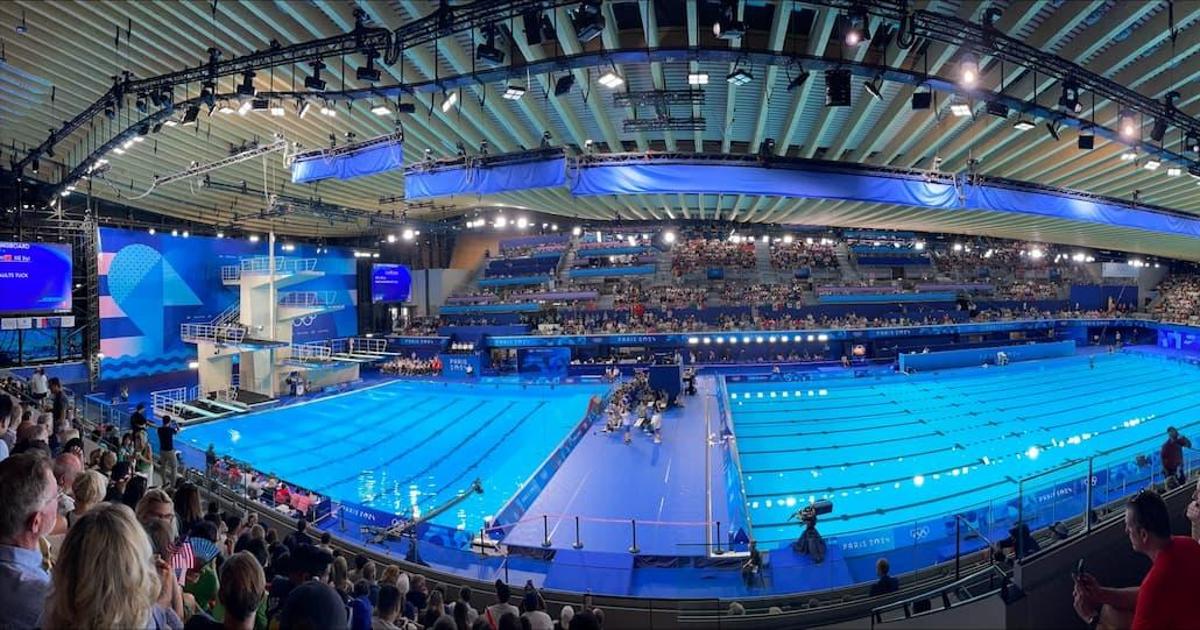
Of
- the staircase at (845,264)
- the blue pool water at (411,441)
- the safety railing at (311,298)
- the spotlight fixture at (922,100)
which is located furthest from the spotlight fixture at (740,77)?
the staircase at (845,264)

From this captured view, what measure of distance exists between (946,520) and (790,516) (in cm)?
387

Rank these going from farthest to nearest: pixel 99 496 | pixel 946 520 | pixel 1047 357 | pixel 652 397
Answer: pixel 1047 357
pixel 652 397
pixel 946 520
pixel 99 496

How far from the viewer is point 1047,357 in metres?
27.4

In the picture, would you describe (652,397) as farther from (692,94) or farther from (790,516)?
(692,94)

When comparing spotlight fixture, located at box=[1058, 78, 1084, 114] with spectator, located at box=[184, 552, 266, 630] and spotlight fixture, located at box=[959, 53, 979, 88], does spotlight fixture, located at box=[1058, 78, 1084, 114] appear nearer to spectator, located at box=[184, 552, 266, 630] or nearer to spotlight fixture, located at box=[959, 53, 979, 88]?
spotlight fixture, located at box=[959, 53, 979, 88]

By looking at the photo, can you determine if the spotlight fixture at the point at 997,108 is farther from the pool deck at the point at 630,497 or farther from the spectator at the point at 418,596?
the spectator at the point at 418,596

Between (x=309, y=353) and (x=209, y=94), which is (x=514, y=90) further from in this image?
(x=309, y=353)

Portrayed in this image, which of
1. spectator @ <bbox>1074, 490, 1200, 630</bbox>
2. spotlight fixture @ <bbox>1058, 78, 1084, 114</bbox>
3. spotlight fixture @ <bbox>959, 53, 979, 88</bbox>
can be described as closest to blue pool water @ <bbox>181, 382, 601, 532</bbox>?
spectator @ <bbox>1074, 490, 1200, 630</bbox>

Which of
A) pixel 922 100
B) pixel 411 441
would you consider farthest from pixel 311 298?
pixel 922 100

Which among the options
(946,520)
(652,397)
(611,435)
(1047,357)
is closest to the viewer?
(946,520)

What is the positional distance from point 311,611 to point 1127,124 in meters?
12.8

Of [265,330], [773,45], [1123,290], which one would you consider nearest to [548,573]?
[773,45]

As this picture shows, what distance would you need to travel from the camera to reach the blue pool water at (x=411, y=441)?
37.7 feet

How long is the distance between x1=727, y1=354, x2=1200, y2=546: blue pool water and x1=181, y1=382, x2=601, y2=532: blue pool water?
5397mm
